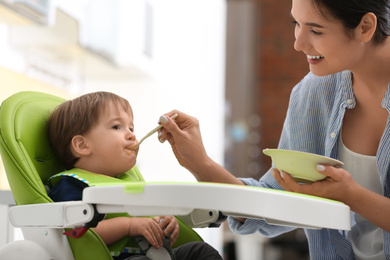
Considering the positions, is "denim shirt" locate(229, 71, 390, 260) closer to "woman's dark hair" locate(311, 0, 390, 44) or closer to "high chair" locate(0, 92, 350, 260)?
"woman's dark hair" locate(311, 0, 390, 44)

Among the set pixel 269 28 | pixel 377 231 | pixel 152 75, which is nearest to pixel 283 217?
pixel 377 231

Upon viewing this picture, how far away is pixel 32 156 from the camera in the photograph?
1.28 meters

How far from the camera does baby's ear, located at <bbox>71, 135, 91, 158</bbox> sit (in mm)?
1341

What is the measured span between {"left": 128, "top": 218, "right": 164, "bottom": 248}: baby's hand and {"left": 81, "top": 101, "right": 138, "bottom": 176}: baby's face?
0.61 feet

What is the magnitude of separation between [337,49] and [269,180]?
16.1 inches

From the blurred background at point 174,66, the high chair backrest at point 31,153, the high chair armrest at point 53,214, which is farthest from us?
the blurred background at point 174,66

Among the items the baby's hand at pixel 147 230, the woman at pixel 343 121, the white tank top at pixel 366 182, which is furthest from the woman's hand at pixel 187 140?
the white tank top at pixel 366 182

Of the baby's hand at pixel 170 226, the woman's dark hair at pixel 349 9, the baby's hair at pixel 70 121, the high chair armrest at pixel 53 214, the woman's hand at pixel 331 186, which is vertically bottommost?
the baby's hand at pixel 170 226

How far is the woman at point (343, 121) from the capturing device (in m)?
1.35

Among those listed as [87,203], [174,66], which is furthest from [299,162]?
[174,66]

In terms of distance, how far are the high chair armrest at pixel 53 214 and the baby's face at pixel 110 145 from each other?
0.85 ft

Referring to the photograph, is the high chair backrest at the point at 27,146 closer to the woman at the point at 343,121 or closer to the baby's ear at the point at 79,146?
the baby's ear at the point at 79,146

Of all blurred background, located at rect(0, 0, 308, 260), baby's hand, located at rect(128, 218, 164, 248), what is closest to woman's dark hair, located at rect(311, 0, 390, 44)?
baby's hand, located at rect(128, 218, 164, 248)

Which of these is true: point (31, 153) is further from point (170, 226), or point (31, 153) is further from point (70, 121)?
point (170, 226)
